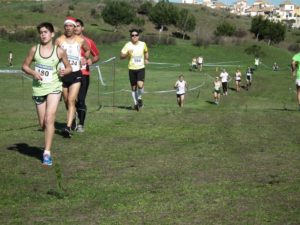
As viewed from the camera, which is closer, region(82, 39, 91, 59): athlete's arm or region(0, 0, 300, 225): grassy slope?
region(0, 0, 300, 225): grassy slope

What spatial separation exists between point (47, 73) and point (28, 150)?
147 cm

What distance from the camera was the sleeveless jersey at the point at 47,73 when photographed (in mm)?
8234

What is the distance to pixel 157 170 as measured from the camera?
25.5ft

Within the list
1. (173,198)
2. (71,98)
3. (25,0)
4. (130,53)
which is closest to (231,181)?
(173,198)

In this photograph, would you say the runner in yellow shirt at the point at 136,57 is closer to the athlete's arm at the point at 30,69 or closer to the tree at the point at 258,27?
the athlete's arm at the point at 30,69

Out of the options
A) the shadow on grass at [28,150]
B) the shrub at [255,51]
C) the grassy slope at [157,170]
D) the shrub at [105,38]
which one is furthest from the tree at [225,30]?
the shadow on grass at [28,150]

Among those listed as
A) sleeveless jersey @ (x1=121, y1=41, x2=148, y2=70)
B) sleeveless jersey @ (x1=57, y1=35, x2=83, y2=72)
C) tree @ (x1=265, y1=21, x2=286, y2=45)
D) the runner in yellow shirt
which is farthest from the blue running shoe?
tree @ (x1=265, y1=21, x2=286, y2=45)

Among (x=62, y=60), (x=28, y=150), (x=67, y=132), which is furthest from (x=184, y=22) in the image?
(x=62, y=60)

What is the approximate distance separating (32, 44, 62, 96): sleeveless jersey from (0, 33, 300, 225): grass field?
39.2 inches

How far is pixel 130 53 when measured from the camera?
1509 cm

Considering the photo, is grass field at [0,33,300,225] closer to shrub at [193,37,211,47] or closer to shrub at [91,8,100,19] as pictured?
shrub at [193,37,211,47]

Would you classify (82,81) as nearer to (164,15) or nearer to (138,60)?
(138,60)

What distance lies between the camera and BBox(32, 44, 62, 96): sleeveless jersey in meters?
8.23

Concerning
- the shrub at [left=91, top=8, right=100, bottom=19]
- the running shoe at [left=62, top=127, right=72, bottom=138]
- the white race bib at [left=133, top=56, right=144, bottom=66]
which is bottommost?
the shrub at [left=91, top=8, right=100, bottom=19]
